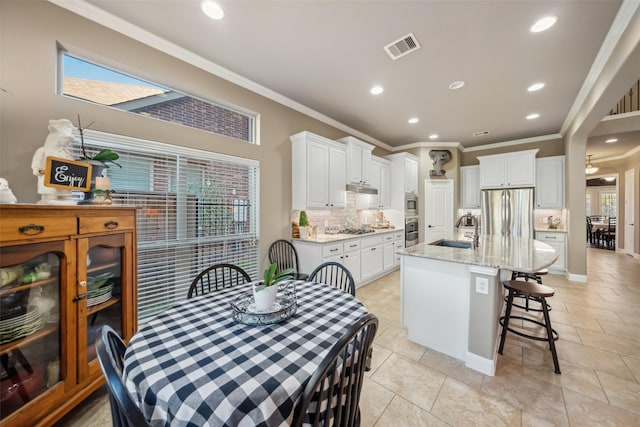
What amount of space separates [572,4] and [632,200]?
7845 mm

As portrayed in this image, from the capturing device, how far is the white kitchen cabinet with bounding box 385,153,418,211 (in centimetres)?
546

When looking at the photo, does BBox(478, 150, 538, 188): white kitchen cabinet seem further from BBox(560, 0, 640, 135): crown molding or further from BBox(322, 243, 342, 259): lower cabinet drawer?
BBox(322, 243, 342, 259): lower cabinet drawer

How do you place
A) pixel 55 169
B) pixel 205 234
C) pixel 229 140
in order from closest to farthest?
pixel 55 169 < pixel 205 234 < pixel 229 140

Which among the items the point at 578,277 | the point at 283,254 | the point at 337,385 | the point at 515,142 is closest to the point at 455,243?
the point at 283,254

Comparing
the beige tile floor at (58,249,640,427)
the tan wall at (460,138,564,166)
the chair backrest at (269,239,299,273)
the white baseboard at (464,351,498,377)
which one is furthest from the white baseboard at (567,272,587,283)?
the chair backrest at (269,239,299,273)

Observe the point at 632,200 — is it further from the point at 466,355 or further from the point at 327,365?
the point at 327,365

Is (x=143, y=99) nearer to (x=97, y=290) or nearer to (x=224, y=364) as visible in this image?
(x=97, y=290)

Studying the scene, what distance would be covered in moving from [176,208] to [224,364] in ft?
6.60

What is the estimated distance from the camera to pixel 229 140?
115 inches

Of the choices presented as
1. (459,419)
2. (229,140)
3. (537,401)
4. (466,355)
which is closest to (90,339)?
(229,140)

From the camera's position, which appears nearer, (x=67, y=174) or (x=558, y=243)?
(x=67, y=174)

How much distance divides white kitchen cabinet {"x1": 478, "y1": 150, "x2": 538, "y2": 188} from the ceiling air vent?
169 inches

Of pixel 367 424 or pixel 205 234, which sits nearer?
pixel 367 424

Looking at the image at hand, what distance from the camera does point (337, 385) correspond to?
3.26 ft
